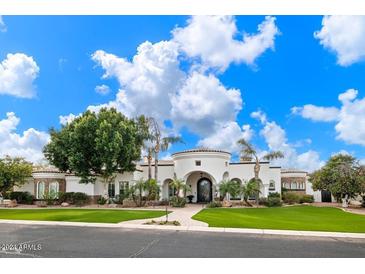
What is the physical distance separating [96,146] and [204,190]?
528 inches

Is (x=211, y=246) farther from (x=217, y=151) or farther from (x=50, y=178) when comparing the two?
(x=50, y=178)

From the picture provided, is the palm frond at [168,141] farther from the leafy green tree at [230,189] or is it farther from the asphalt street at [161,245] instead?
the asphalt street at [161,245]

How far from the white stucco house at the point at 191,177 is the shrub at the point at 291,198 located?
1105 millimetres

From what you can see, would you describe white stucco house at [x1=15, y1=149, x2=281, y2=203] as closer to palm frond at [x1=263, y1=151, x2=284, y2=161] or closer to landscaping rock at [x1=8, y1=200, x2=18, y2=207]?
palm frond at [x1=263, y1=151, x2=284, y2=161]

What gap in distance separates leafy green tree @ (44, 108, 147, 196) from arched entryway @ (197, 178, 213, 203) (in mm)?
8210

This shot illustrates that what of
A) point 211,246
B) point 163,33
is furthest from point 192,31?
point 211,246

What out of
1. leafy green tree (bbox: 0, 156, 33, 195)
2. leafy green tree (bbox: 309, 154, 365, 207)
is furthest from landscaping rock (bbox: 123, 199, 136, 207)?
leafy green tree (bbox: 309, 154, 365, 207)

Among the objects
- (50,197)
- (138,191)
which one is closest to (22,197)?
(50,197)

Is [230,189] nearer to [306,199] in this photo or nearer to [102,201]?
[306,199]

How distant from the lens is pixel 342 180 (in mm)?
29156

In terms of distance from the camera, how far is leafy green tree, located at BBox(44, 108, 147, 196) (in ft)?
94.9

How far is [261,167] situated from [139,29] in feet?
72.4

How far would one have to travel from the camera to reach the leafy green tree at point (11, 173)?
101 ft

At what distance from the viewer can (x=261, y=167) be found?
3428 centimetres
